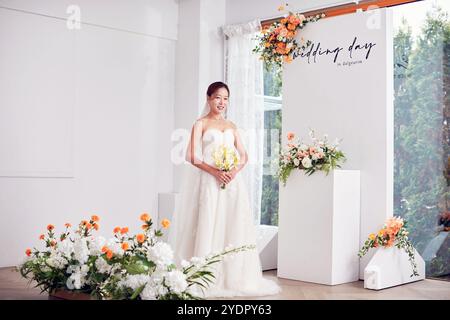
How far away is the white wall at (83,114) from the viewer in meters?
6.23

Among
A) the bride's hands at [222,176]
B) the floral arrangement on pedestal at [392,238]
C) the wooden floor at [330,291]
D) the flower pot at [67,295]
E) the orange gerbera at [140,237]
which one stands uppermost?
the bride's hands at [222,176]

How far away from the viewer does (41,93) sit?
641 centimetres

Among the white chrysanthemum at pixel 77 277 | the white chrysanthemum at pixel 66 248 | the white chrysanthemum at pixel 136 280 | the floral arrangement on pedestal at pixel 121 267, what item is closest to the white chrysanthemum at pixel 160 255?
the floral arrangement on pedestal at pixel 121 267

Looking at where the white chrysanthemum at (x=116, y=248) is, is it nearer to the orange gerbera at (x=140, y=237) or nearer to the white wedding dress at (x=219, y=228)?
the orange gerbera at (x=140, y=237)

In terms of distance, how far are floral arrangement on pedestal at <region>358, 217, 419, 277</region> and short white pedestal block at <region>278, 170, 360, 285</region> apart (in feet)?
0.65

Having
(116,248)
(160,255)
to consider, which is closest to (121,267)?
(116,248)

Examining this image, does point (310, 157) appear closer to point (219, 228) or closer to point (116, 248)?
point (219, 228)

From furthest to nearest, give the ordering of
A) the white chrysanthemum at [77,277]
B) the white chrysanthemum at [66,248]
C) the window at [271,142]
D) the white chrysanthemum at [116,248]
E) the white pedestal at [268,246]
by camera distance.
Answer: the window at [271,142], the white pedestal at [268,246], the white chrysanthemum at [66,248], the white chrysanthemum at [77,277], the white chrysanthemum at [116,248]

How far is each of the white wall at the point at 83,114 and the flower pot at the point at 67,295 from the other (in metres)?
2.24

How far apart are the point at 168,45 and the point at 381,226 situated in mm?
3443

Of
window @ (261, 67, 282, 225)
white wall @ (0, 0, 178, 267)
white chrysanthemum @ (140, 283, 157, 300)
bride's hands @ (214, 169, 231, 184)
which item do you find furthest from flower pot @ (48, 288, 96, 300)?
window @ (261, 67, 282, 225)
